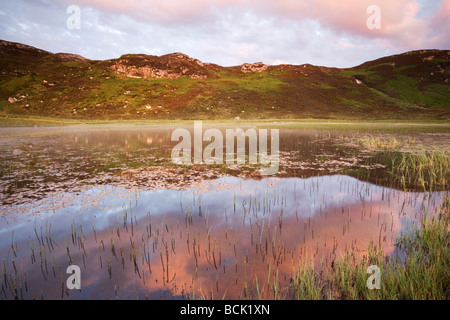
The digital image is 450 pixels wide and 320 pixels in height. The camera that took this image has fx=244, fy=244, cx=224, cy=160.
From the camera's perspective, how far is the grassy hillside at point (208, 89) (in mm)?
79750

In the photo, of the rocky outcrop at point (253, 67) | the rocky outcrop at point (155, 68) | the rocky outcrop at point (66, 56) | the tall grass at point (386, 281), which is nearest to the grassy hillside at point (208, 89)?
the rocky outcrop at point (155, 68)

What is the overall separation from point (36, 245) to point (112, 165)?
33.6ft

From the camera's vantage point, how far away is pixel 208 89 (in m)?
101

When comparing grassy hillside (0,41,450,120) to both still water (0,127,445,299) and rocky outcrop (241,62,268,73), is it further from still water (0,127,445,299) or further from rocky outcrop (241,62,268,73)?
still water (0,127,445,299)

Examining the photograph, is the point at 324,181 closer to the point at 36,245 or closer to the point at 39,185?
the point at 36,245

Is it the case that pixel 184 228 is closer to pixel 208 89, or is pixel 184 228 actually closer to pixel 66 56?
pixel 208 89

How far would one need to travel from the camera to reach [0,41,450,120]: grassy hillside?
262 ft

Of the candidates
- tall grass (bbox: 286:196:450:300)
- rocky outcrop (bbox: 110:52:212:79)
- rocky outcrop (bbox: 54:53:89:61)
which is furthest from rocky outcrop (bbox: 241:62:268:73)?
tall grass (bbox: 286:196:450:300)

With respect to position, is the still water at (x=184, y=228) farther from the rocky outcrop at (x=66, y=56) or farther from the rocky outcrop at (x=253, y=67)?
the rocky outcrop at (x=66, y=56)

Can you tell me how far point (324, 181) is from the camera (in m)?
12.5

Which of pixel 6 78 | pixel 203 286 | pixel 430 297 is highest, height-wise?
pixel 6 78

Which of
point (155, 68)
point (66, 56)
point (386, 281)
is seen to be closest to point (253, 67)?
point (155, 68)

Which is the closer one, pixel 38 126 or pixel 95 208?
pixel 95 208

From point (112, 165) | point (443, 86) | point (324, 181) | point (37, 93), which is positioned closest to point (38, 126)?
point (37, 93)
